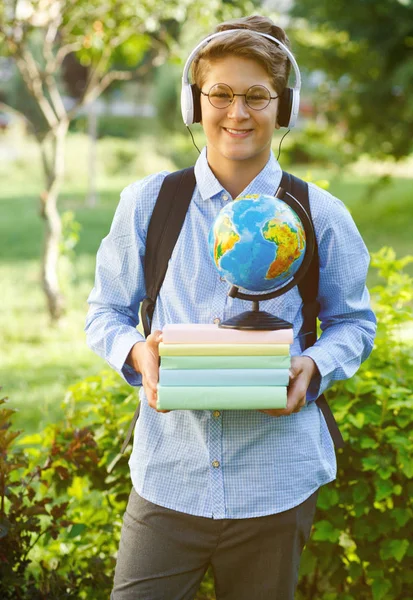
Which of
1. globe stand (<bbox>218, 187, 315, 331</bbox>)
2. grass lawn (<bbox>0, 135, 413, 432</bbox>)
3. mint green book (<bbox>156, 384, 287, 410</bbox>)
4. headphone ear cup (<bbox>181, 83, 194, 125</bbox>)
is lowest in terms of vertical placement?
grass lawn (<bbox>0, 135, 413, 432</bbox>)

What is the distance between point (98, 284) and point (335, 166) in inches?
489

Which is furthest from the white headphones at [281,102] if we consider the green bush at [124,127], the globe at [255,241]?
the green bush at [124,127]

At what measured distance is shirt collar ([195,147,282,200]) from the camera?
206 centimetres

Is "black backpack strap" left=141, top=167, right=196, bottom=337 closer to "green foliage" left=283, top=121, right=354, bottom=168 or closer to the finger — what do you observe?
the finger

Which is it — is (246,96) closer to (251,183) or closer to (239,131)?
(239,131)

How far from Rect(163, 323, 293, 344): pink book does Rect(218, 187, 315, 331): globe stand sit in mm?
22

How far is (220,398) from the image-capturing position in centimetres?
177

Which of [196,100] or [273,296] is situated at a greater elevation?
[196,100]

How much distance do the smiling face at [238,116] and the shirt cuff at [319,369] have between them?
487 millimetres

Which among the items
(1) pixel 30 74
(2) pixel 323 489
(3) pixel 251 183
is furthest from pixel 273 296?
(1) pixel 30 74

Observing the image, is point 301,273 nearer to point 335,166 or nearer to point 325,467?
point 325,467

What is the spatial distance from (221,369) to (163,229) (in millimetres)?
461

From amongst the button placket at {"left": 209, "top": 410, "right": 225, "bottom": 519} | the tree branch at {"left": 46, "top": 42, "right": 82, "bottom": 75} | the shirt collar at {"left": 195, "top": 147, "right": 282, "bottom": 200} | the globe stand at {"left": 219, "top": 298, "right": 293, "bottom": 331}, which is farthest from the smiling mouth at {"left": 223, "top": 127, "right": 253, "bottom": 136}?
the tree branch at {"left": 46, "top": 42, "right": 82, "bottom": 75}

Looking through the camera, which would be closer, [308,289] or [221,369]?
[221,369]
